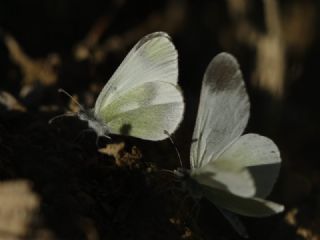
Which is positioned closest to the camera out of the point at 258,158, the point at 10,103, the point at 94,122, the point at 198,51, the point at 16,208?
the point at 16,208

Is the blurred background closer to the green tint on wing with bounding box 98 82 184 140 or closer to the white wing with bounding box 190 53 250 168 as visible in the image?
the green tint on wing with bounding box 98 82 184 140

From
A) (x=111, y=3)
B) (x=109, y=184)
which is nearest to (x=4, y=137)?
(x=109, y=184)

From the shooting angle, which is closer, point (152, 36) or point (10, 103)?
point (152, 36)

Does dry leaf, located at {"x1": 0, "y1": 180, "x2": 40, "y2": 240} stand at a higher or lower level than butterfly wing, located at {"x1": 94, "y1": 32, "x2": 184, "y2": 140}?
higher

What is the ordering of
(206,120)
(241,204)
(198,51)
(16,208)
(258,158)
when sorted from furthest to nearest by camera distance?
(198,51)
(206,120)
(258,158)
(241,204)
(16,208)

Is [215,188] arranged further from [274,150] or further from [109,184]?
[109,184]

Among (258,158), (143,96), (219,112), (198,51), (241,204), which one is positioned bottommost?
(198,51)

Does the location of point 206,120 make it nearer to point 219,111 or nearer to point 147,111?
point 219,111

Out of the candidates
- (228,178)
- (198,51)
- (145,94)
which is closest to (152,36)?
(145,94)

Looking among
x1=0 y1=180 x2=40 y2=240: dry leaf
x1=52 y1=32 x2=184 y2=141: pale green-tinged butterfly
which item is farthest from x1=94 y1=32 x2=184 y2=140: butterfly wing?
x1=0 y1=180 x2=40 y2=240: dry leaf
